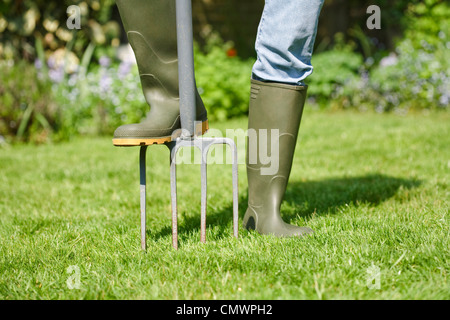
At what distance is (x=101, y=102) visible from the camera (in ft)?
18.9

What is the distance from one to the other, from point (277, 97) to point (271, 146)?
0.21 meters

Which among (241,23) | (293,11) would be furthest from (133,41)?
(241,23)

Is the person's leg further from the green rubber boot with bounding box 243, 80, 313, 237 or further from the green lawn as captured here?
the green lawn

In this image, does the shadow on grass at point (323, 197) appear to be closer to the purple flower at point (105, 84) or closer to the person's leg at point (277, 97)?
the person's leg at point (277, 97)

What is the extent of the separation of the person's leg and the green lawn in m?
0.14

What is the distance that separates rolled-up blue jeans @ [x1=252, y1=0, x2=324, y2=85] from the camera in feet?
6.28

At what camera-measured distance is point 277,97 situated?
204 cm

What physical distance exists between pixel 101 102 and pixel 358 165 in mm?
3334

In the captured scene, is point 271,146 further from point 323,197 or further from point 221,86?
point 221,86

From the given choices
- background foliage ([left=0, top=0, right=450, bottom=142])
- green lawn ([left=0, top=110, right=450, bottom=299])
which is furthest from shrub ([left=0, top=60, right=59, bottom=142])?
green lawn ([left=0, top=110, right=450, bottom=299])

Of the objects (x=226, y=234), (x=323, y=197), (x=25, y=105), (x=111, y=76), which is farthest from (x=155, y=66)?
(x=111, y=76)

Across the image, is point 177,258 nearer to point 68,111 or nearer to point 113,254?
point 113,254

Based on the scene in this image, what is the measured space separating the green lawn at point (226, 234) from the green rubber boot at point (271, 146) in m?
0.10

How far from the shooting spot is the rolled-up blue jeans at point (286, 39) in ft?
6.28
